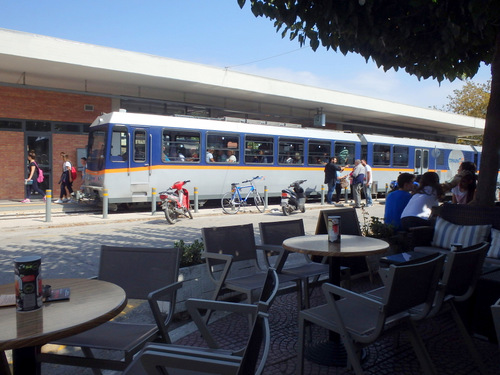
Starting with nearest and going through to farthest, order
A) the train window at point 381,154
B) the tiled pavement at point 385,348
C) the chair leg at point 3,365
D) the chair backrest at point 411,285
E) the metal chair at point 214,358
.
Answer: the metal chair at point 214,358
the chair leg at point 3,365
the chair backrest at point 411,285
the tiled pavement at point 385,348
the train window at point 381,154

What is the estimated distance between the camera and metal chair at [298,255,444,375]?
264 cm

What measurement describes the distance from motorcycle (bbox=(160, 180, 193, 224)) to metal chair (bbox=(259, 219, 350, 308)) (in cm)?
693

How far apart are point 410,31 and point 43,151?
16.5m

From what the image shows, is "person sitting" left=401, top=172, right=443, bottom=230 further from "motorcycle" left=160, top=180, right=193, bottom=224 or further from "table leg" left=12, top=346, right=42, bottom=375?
"motorcycle" left=160, top=180, right=193, bottom=224

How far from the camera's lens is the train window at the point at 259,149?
54.6 ft

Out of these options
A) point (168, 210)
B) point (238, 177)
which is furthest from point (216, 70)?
point (168, 210)

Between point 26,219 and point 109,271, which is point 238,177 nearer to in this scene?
point 26,219

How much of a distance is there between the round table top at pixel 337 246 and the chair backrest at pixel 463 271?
2.18 ft

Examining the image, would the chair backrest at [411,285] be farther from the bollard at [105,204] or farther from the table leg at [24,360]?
the bollard at [105,204]

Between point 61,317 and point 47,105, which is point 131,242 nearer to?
point 61,317

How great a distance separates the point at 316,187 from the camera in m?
19.2

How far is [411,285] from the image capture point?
2742 mm

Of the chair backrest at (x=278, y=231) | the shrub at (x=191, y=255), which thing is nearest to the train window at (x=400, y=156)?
the chair backrest at (x=278, y=231)

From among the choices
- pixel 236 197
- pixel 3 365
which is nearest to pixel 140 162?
pixel 236 197
